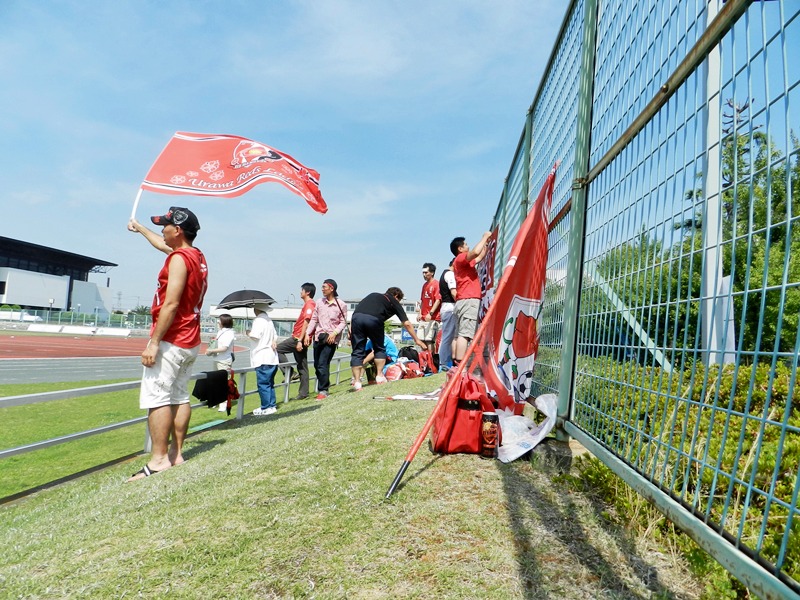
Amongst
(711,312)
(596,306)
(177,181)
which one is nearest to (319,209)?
(177,181)

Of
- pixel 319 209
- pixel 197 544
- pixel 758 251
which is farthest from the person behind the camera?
pixel 319 209

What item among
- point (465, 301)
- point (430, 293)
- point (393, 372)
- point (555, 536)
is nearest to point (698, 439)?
point (555, 536)

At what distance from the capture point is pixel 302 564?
199 cm

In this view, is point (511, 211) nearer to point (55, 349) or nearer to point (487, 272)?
point (487, 272)

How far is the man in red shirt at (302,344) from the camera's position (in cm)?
890

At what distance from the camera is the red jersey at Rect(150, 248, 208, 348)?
13.0 feet

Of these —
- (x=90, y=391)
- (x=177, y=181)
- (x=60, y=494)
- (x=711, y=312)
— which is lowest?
(x=60, y=494)

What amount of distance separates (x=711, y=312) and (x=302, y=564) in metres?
1.65

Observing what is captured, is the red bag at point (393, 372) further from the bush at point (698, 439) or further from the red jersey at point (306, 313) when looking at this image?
the bush at point (698, 439)

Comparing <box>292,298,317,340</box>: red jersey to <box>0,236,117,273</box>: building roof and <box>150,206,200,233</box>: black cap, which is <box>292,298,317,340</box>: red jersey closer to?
<box>150,206,200,233</box>: black cap

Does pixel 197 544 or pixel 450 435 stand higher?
pixel 450 435

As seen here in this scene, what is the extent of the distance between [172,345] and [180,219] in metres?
1.02

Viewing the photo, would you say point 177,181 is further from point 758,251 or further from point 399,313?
point 758,251

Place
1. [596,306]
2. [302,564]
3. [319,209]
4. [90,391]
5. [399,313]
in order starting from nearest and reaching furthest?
[302,564]
[596,306]
[90,391]
[319,209]
[399,313]
